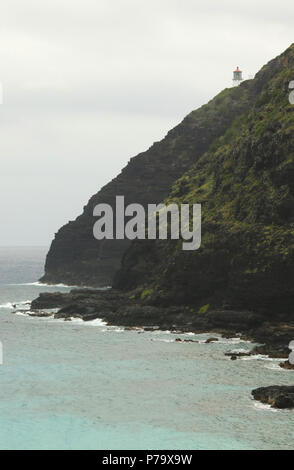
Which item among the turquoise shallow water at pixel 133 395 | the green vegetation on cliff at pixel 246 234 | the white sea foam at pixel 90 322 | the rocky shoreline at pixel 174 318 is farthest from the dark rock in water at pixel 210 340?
the white sea foam at pixel 90 322

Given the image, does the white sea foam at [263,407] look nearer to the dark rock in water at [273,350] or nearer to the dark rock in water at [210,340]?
the dark rock in water at [273,350]

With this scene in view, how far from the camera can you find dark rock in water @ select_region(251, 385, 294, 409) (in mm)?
56188

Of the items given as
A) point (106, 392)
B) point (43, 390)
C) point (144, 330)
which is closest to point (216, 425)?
point (106, 392)

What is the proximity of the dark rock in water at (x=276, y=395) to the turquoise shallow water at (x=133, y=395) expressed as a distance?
982mm

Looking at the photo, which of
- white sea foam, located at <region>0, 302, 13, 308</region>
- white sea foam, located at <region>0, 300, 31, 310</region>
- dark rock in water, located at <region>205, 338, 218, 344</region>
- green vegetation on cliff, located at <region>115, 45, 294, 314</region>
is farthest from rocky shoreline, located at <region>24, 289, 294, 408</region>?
white sea foam, located at <region>0, 302, 13, 308</region>

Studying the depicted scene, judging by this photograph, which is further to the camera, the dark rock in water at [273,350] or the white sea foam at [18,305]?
the white sea foam at [18,305]

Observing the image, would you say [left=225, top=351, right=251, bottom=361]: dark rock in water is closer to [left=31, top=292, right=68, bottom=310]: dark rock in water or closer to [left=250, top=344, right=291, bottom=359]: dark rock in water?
[left=250, top=344, right=291, bottom=359]: dark rock in water

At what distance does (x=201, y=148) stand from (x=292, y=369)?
437 feet

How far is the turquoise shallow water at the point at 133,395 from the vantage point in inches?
1959

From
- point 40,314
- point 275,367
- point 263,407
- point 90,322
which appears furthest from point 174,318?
point 263,407

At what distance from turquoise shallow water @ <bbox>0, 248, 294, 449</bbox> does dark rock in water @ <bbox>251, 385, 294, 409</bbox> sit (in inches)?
38.7

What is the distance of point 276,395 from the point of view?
57906 millimetres

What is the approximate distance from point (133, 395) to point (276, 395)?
12890 mm
